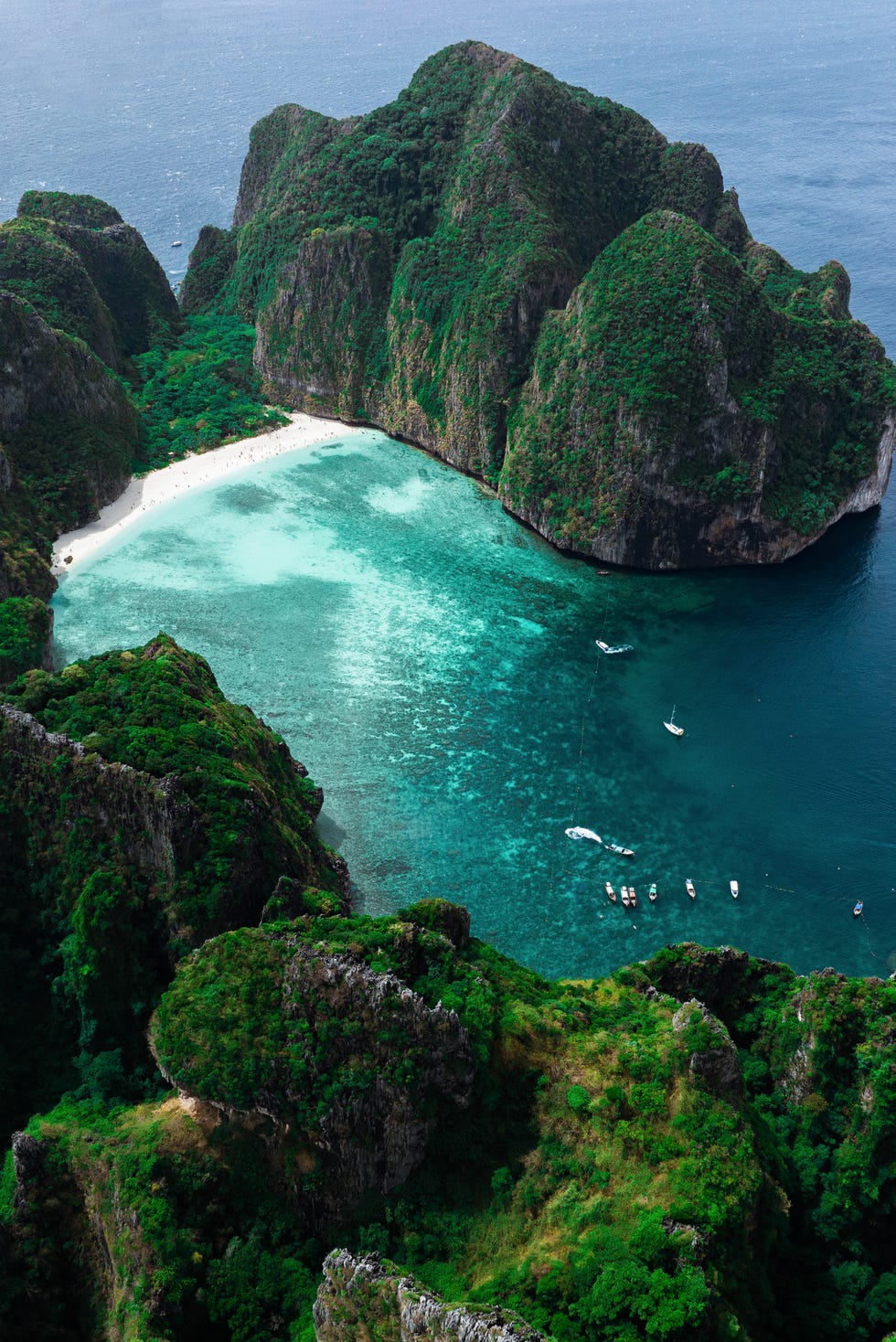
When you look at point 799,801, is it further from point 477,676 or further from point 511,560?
point 511,560

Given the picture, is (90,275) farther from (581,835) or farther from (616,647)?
(581,835)

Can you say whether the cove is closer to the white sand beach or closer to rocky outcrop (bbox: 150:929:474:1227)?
the white sand beach

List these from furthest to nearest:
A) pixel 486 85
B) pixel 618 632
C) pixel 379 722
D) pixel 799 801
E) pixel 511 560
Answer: pixel 486 85 → pixel 511 560 → pixel 618 632 → pixel 379 722 → pixel 799 801

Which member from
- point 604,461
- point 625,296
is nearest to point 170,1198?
point 604,461

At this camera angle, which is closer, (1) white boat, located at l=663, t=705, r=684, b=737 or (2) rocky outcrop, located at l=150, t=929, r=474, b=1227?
(2) rocky outcrop, located at l=150, t=929, r=474, b=1227

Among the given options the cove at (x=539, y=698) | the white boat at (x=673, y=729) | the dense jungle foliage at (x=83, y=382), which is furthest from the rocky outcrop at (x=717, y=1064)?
the dense jungle foliage at (x=83, y=382)

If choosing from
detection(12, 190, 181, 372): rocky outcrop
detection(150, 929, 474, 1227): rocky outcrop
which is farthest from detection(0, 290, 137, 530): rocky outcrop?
detection(150, 929, 474, 1227): rocky outcrop
